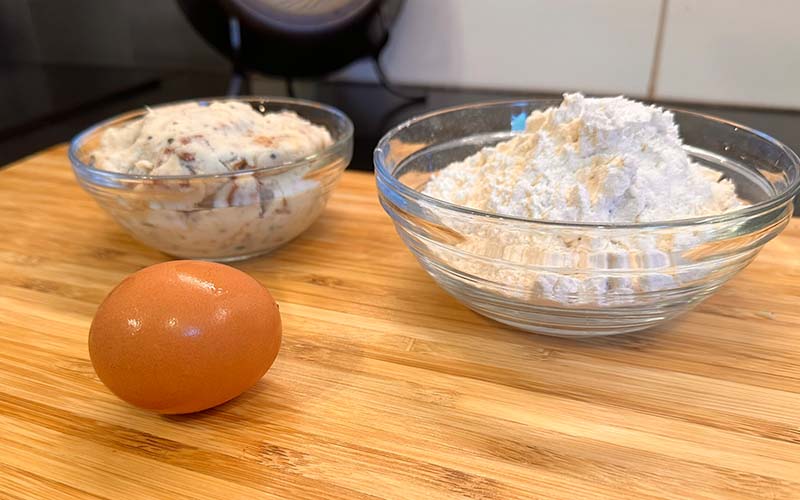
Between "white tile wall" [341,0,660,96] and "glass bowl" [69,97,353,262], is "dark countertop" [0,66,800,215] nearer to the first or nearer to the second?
"white tile wall" [341,0,660,96]

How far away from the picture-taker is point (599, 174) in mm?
651

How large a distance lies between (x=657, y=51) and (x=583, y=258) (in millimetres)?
937

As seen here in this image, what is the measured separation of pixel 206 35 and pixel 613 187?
1.01 metres

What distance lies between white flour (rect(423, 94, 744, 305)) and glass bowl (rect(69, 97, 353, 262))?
0.21 metres

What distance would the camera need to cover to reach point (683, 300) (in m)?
0.64

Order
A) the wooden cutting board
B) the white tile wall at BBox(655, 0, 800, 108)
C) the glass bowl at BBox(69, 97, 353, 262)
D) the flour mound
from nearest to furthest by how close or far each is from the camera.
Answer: the wooden cutting board
the flour mound
the glass bowl at BBox(69, 97, 353, 262)
the white tile wall at BBox(655, 0, 800, 108)

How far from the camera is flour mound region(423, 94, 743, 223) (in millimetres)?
644

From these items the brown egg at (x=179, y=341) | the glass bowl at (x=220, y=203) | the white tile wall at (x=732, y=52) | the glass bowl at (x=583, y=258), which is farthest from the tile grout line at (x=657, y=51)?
the brown egg at (x=179, y=341)

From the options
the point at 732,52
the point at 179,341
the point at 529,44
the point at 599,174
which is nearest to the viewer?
the point at 179,341

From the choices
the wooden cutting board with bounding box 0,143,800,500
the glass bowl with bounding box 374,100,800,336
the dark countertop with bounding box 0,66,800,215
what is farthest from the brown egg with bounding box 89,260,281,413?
the dark countertop with bounding box 0,66,800,215

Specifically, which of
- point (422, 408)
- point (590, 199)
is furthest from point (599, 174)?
point (422, 408)

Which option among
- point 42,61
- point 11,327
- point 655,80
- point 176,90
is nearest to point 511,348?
point 11,327

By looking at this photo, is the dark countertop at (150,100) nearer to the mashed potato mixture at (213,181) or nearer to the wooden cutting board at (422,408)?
the mashed potato mixture at (213,181)

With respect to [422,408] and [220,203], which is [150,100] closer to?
[220,203]
